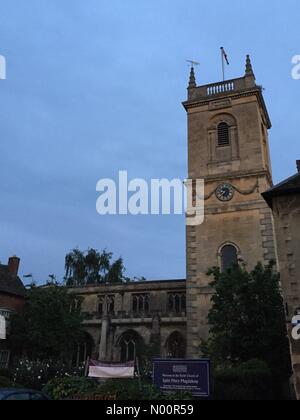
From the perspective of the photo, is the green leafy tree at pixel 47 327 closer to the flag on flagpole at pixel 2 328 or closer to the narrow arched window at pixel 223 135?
the flag on flagpole at pixel 2 328

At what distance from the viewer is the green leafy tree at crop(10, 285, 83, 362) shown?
3278 cm

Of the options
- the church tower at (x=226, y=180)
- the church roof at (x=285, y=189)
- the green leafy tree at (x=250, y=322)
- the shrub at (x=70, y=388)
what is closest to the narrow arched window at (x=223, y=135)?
the church tower at (x=226, y=180)

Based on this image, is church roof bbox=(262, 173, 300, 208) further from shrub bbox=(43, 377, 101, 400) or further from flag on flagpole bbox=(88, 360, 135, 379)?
shrub bbox=(43, 377, 101, 400)

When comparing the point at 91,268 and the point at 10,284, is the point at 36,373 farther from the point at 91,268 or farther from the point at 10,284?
the point at 91,268

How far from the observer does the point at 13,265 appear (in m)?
Answer: 42.2

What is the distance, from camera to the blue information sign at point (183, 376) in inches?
594

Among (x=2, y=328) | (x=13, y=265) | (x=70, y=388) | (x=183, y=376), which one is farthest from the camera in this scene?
(x=13, y=265)

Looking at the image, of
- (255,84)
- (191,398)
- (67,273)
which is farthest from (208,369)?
(67,273)

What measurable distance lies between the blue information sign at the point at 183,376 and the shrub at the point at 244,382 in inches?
155

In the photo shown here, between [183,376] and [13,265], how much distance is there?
30921 mm

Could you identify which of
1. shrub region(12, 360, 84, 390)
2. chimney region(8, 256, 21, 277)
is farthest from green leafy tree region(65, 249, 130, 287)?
shrub region(12, 360, 84, 390)

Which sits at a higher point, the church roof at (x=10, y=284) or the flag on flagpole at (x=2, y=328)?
the church roof at (x=10, y=284)

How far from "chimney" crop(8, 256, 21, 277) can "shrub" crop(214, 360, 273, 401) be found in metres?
28.3

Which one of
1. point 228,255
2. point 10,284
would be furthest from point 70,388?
point 10,284
